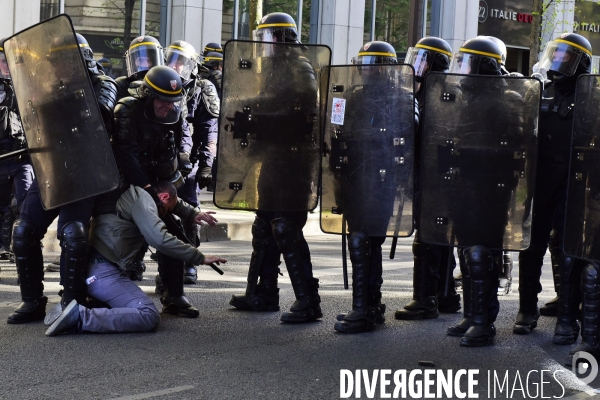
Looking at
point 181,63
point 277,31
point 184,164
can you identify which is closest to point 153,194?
point 184,164

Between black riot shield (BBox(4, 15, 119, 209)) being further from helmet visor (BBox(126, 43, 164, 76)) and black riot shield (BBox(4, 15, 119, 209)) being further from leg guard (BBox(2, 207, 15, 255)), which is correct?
leg guard (BBox(2, 207, 15, 255))

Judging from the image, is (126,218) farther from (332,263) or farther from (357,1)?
(357,1)

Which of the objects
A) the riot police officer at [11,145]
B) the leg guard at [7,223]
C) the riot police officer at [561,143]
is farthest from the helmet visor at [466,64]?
the leg guard at [7,223]

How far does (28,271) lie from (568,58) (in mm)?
3322

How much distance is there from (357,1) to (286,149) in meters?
15.0

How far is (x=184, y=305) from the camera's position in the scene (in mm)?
6715

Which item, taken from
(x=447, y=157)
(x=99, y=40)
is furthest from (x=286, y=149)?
(x=99, y=40)

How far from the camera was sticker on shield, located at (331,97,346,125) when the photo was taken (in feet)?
20.9

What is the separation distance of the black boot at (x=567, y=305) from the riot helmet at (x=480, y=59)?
116 cm

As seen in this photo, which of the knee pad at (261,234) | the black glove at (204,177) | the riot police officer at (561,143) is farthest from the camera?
Answer: the black glove at (204,177)

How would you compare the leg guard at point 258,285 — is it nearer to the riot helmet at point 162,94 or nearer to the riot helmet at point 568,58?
the riot helmet at point 162,94

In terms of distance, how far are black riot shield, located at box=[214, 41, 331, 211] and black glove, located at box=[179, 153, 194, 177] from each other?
88 cm

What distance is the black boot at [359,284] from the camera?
633 centimetres

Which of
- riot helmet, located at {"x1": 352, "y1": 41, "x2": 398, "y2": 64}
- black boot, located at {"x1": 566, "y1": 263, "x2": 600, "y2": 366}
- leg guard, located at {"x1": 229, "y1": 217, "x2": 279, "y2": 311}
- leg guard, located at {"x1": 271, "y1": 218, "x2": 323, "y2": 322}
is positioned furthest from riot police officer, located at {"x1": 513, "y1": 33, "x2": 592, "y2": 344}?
leg guard, located at {"x1": 229, "y1": 217, "x2": 279, "y2": 311}
